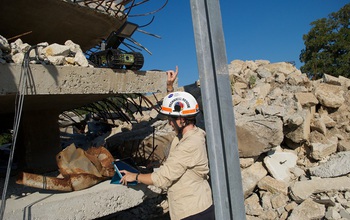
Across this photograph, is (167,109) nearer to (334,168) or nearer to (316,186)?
(316,186)

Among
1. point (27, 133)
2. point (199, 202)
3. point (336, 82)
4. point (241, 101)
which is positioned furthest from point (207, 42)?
point (336, 82)

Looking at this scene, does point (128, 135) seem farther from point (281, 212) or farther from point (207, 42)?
point (207, 42)

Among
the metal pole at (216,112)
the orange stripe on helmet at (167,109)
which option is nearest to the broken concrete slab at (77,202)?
the orange stripe on helmet at (167,109)

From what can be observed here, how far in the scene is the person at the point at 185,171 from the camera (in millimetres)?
2381

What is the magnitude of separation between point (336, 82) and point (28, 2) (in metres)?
8.20

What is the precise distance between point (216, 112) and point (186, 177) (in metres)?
1.33

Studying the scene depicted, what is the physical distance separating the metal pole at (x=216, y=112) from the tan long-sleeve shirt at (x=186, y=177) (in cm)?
112

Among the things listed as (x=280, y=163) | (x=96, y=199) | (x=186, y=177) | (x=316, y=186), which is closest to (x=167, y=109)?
(x=186, y=177)

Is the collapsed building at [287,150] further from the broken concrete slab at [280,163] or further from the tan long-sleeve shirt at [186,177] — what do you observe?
the tan long-sleeve shirt at [186,177]

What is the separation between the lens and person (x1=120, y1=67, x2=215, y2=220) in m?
2.38

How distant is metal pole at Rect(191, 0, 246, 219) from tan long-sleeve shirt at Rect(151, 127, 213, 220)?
112 centimetres

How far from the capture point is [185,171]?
244cm

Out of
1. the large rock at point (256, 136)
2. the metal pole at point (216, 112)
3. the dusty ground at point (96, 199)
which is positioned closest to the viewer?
the metal pole at point (216, 112)

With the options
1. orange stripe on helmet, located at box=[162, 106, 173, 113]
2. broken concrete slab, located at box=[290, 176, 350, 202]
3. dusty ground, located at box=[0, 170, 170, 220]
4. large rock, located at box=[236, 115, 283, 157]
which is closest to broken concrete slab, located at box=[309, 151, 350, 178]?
broken concrete slab, located at box=[290, 176, 350, 202]
